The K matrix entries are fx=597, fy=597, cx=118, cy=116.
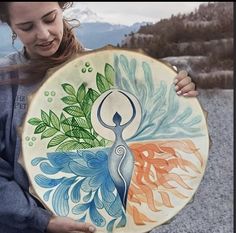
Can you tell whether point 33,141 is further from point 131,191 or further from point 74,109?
point 131,191

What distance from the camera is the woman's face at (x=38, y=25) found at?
2.41 meters

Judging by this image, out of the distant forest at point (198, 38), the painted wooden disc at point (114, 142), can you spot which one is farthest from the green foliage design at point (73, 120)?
the distant forest at point (198, 38)

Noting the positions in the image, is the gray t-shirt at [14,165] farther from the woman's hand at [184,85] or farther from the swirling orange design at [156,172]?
the woman's hand at [184,85]

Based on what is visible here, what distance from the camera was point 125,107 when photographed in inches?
98.3

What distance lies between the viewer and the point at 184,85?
2527 millimetres

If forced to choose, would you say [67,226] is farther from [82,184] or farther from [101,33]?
[101,33]

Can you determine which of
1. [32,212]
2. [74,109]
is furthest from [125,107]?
[32,212]

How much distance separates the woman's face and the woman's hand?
0.52 meters

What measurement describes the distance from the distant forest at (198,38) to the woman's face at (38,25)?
29cm

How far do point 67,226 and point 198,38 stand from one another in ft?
3.20

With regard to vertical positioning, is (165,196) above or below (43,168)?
below

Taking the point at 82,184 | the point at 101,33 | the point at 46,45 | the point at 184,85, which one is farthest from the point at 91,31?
the point at 82,184

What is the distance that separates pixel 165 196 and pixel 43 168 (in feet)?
1.75

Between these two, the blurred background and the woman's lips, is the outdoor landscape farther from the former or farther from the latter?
the woman's lips
